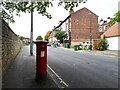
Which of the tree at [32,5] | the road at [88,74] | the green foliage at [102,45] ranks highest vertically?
Result: the tree at [32,5]

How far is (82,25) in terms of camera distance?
85.8m

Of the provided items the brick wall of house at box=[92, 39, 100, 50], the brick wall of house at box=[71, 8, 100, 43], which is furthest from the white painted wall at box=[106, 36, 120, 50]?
the brick wall of house at box=[71, 8, 100, 43]

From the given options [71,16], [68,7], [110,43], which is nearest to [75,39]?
[71,16]

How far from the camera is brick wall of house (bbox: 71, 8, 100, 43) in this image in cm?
8456

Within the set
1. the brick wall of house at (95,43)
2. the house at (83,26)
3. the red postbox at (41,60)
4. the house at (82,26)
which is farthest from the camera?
the house at (82,26)

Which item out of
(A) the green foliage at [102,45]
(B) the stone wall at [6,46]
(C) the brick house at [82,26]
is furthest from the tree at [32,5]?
(C) the brick house at [82,26]

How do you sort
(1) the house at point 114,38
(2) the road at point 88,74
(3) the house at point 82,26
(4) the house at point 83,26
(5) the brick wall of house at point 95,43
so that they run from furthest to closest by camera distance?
1. (3) the house at point 82,26
2. (4) the house at point 83,26
3. (5) the brick wall of house at point 95,43
4. (1) the house at point 114,38
5. (2) the road at point 88,74

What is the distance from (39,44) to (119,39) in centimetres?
3895

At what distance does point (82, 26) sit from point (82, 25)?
308mm

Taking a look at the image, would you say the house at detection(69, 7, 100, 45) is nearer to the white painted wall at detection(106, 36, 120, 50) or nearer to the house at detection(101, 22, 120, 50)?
the house at detection(101, 22, 120, 50)

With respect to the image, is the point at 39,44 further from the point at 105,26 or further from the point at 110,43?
the point at 105,26

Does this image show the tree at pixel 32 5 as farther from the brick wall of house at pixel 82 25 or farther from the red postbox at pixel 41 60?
the brick wall of house at pixel 82 25

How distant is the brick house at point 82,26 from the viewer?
8444 cm

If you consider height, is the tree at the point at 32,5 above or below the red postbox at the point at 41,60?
above
